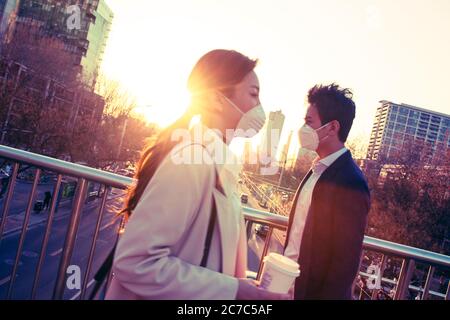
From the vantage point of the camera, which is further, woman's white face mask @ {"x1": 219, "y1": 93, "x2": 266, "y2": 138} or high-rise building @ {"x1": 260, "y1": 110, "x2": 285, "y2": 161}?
high-rise building @ {"x1": 260, "y1": 110, "x2": 285, "y2": 161}

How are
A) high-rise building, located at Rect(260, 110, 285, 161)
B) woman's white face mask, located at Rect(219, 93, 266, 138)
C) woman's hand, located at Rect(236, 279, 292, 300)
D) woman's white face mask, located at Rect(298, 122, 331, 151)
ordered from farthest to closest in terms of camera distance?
woman's white face mask, located at Rect(298, 122, 331, 151) < high-rise building, located at Rect(260, 110, 285, 161) < woman's white face mask, located at Rect(219, 93, 266, 138) < woman's hand, located at Rect(236, 279, 292, 300)

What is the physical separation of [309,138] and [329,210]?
0.78m

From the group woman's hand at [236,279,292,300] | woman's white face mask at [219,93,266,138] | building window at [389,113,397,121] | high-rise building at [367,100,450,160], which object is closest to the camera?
woman's hand at [236,279,292,300]

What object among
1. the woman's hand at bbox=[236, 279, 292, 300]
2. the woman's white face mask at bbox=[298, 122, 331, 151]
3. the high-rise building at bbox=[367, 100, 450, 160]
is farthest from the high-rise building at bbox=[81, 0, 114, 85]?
the woman's hand at bbox=[236, 279, 292, 300]

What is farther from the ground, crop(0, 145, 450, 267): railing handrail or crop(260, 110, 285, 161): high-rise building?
A: crop(260, 110, 285, 161): high-rise building

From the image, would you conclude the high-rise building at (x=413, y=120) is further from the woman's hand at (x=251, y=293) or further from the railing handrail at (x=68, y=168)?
the woman's hand at (x=251, y=293)

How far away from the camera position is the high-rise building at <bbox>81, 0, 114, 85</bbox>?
65.1 metres

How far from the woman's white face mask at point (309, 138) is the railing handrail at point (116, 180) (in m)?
0.72

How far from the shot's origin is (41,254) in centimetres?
239

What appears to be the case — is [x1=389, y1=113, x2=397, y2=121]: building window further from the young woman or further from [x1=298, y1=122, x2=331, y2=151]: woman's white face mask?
the young woman

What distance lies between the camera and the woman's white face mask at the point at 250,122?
69.3 inches

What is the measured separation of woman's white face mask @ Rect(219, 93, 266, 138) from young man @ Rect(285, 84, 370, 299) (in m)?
0.76
